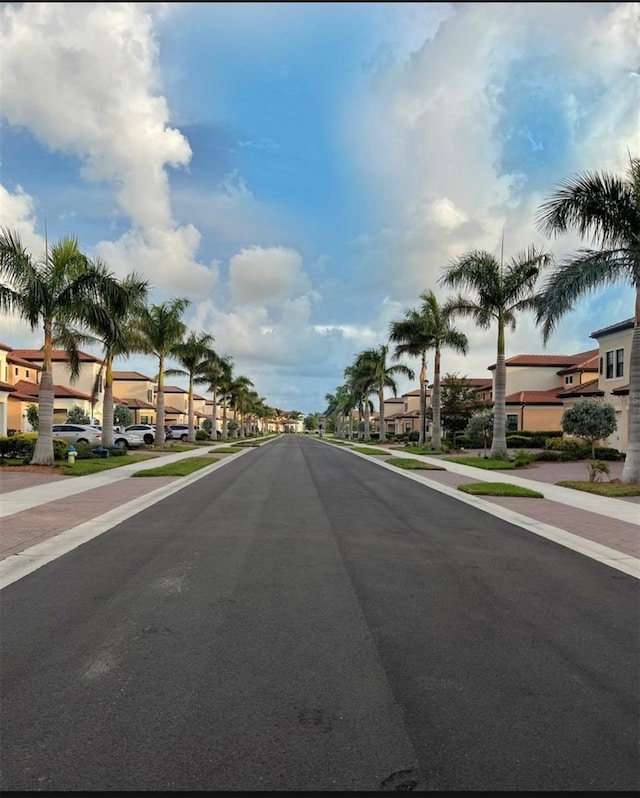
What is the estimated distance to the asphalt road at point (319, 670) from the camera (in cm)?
313

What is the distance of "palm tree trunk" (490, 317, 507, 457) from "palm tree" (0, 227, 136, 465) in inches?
647

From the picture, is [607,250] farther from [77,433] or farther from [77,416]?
[77,416]

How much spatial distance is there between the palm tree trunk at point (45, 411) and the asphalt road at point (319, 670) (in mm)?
13837

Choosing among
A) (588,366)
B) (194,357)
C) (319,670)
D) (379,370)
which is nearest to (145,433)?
(194,357)

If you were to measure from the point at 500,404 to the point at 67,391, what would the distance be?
1748 inches

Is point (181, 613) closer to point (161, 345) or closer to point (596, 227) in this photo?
point (596, 227)

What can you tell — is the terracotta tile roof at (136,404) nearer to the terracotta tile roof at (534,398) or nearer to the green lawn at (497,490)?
the terracotta tile roof at (534,398)

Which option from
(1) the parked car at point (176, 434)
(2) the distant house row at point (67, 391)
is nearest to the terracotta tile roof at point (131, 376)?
(2) the distant house row at point (67, 391)

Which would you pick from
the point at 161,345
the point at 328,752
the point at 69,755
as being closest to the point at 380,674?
the point at 328,752

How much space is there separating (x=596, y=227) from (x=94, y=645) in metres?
16.6

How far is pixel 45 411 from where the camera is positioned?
2039 cm

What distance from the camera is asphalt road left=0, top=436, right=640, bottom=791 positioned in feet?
10.3

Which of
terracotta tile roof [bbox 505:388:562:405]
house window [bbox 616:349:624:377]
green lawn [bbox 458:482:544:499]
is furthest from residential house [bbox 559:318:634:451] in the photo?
green lawn [bbox 458:482:544:499]

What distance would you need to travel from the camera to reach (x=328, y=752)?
325 cm
